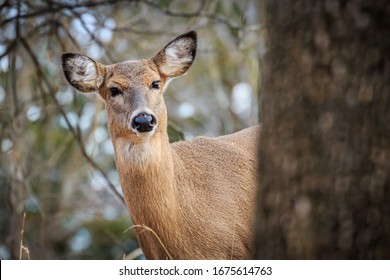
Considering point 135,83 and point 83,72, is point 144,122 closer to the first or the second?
point 135,83

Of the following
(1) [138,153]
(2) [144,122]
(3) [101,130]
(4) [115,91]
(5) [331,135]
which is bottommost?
(3) [101,130]

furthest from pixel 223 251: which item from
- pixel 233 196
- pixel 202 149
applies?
pixel 202 149

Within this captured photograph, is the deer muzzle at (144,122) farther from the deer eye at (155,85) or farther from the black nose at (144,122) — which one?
the deer eye at (155,85)

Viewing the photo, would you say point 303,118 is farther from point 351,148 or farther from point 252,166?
point 252,166

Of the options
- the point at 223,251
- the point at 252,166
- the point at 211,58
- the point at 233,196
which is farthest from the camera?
the point at 211,58

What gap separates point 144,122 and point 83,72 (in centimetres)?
102

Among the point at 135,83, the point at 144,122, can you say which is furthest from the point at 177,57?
the point at 144,122

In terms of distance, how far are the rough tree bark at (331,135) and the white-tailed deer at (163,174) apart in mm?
2457

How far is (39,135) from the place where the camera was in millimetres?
14297

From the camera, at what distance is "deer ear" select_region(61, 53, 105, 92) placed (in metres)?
6.30

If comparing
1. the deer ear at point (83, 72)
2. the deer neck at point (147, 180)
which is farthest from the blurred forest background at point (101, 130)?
the deer neck at point (147, 180)

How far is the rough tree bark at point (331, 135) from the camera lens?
2.88m

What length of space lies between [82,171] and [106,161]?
656 mm

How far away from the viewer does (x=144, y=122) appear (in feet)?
18.2
